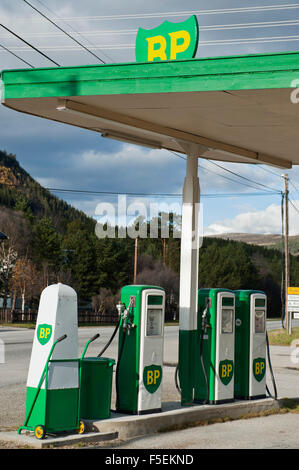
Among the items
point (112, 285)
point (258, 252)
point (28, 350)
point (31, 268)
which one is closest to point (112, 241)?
point (112, 285)

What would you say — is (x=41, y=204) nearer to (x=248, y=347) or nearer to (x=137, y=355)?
(x=248, y=347)

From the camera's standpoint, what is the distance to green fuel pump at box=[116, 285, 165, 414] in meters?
8.47

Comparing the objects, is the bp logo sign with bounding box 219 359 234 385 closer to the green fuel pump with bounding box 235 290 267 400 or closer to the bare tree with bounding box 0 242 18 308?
the green fuel pump with bounding box 235 290 267 400

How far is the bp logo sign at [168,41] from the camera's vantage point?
8.44m

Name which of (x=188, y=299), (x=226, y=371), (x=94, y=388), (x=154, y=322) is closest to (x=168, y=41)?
(x=188, y=299)

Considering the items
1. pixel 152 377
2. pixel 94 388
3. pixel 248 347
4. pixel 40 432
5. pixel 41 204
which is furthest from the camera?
pixel 41 204

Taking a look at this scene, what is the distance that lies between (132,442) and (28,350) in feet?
45.3

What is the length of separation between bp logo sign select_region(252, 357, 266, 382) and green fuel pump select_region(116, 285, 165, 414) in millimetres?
2165

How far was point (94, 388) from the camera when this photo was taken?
8.04 metres

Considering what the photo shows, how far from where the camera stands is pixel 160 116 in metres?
9.01

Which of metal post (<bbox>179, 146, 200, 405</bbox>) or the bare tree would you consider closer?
metal post (<bbox>179, 146, 200, 405</bbox>)

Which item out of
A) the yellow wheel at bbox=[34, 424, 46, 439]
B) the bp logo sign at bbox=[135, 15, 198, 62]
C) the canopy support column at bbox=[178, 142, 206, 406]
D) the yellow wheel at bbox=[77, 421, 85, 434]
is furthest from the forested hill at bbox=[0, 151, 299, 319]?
the yellow wheel at bbox=[34, 424, 46, 439]

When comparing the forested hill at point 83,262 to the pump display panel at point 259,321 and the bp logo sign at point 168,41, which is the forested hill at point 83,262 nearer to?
the pump display panel at point 259,321

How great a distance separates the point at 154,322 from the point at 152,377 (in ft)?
2.23
